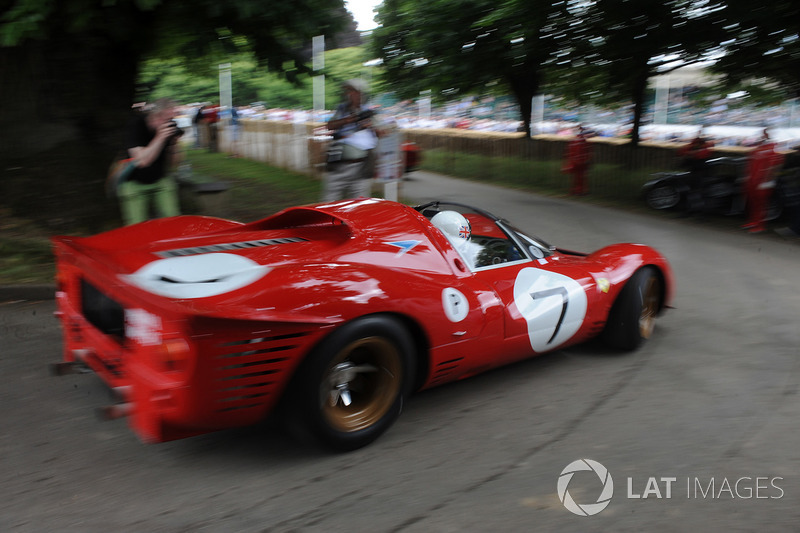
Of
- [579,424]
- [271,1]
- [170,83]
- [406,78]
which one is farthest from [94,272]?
Result: [170,83]

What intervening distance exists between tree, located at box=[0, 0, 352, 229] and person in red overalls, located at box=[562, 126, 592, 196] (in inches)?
294

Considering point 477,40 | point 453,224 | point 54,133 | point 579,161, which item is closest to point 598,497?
point 453,224

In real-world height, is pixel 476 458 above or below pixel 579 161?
below

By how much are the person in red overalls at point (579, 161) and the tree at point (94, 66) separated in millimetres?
7455

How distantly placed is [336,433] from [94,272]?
1450 mm

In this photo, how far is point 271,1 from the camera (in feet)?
22.8

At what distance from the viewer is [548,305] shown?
4.23m

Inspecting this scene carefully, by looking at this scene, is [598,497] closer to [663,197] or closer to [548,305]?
[548,305]

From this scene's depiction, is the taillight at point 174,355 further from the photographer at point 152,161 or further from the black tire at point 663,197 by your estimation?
the black tire at point 663,197

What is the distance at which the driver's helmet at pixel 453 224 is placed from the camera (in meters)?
4.26

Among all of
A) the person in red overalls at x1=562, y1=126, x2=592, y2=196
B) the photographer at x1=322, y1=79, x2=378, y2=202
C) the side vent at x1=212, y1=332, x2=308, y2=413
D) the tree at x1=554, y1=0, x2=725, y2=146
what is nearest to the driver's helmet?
the side vent at x1=212, y1=332, x2=308, y2=413

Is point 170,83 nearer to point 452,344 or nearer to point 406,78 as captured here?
point 406,78

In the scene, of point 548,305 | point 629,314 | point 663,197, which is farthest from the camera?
point 663,197

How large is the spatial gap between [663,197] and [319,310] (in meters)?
10.8
